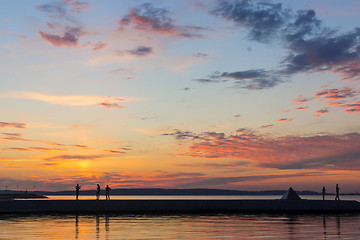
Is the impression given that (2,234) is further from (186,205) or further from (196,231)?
(186,205)

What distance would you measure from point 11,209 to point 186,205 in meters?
20.1

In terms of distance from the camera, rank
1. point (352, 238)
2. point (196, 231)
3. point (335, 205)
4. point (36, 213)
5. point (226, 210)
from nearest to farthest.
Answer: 1. point (352, 238)
2. point (196, 231)
3. point (36, 213)
4. point (226, 210)
5. point (335, 205)

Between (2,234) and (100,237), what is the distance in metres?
6.16

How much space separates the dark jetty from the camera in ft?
184

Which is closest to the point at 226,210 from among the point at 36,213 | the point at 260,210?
the point at 260,210

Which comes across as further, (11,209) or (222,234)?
(11,209)

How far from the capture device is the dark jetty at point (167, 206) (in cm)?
5594

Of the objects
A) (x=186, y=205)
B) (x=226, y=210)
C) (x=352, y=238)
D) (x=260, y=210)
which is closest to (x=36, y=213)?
(x=186, y=205)

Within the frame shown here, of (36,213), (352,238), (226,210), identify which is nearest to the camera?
(352,238)

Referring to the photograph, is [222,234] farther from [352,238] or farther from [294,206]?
[294,206]

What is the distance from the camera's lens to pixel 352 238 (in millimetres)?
27484

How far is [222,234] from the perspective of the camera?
29.8 metres

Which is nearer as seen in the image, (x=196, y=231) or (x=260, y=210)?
(x=196, y=231)

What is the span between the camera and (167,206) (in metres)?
59.5
